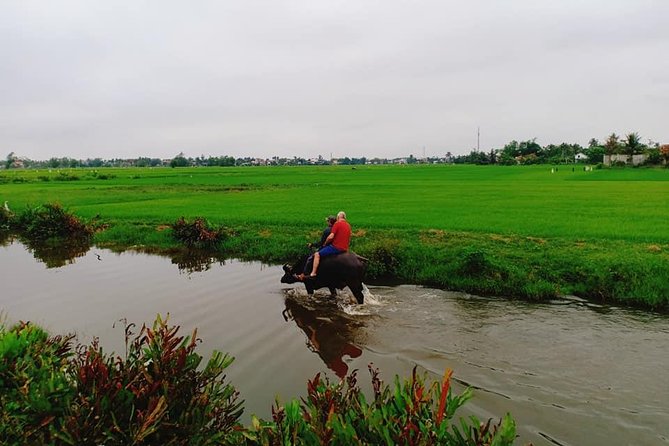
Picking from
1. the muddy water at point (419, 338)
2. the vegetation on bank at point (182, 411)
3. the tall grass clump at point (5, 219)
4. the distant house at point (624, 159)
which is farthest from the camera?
the distant house at point (624, 159)

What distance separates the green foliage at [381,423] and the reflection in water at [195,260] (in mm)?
10105

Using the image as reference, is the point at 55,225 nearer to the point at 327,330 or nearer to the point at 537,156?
the point at 327,330

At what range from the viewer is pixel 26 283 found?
1126 centimetres

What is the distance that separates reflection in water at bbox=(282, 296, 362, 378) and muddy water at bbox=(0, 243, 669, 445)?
0.07ft

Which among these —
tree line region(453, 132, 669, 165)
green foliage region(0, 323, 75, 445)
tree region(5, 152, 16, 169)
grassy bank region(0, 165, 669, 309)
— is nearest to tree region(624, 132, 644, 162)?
tree line region(453, 132, 669, 165)

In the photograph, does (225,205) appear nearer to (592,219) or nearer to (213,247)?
(213,247)

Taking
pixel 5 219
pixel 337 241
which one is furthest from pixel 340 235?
pixel 5 219

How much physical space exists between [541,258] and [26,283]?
12.7 meters

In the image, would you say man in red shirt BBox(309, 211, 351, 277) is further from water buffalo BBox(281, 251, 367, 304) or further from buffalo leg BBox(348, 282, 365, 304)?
buffalo leg BBox(348, 282, 365, 304)

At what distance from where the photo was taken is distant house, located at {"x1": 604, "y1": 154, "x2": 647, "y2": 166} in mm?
68062

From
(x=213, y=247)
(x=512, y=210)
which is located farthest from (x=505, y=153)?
(x=213, y=247)

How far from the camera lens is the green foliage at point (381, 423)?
2607 mm

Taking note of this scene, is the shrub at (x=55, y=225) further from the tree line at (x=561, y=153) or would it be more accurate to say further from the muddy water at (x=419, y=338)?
the tree line at (x=561, y=153)

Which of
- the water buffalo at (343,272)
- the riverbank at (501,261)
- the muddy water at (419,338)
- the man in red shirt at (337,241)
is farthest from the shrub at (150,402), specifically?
the riverbank at (501,261)
